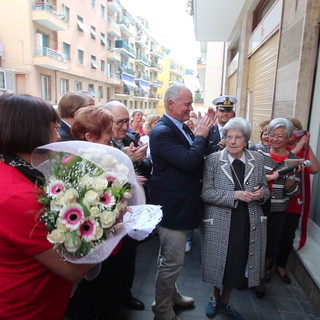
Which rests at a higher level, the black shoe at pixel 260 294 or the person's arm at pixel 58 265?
the person's arm at pixel 58 265

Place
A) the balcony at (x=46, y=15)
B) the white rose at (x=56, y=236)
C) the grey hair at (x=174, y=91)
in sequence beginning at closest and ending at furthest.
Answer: the white rose at (x=56, y=236)
the grey hair at (x=174, y=91)
the balcony at (x=46, y=15)

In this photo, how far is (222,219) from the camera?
2266 millimetres

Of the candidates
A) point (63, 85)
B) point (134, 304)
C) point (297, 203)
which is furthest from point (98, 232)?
point (63, 85)

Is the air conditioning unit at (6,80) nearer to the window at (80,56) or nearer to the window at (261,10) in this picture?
the window at (80,56)

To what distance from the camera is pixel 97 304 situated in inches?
80.0

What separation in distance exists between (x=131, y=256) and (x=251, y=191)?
125cm

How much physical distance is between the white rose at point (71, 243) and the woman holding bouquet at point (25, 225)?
84 mm

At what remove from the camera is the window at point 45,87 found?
19109 millimetres

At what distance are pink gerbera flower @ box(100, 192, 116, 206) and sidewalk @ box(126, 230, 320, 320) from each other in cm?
172

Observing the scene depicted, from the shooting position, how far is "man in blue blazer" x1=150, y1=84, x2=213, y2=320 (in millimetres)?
2061

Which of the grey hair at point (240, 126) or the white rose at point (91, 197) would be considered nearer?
the white rose at point (91, 197)

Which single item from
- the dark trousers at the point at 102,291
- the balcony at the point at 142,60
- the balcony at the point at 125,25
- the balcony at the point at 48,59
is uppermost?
the balcony at the point at 125,25

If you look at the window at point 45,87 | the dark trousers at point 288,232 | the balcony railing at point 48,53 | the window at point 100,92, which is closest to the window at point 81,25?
the balcony railing at point 48,53

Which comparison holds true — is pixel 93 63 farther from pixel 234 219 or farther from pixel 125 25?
pixel 234 219
